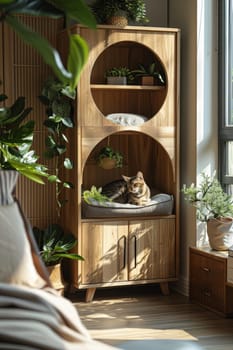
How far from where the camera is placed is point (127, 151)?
536cm

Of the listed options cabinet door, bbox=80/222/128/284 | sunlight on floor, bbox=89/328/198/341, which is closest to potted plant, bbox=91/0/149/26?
cabinet door, bbox=80/222/128/284

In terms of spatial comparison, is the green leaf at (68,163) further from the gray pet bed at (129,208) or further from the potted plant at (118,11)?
the potted plant at (118,11)

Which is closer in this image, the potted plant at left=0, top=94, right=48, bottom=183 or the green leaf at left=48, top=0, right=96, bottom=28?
the green leaf at left=48, top=0, right=96, bottom=28

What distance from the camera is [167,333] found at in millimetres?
4059

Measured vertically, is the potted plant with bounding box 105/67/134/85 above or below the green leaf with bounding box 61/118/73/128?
above

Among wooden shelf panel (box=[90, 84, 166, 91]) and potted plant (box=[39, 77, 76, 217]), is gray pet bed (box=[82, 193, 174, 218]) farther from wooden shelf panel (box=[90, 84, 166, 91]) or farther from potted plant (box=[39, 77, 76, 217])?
wooden shelf panel (box=[90, 84, 166, 91])

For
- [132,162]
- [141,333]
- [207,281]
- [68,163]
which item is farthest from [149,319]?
[132,162]

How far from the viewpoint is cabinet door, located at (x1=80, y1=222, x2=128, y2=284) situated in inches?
187

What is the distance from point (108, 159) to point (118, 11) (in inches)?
42.1

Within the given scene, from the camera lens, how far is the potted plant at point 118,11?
4797 mm

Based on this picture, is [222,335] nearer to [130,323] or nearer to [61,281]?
[130,323]

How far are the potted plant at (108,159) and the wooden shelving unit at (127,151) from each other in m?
0.10

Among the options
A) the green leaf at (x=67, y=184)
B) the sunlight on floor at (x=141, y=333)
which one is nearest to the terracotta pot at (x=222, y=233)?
the sunlight on floor at (x=141, y=333)

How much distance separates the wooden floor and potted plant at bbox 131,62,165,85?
1594mm
